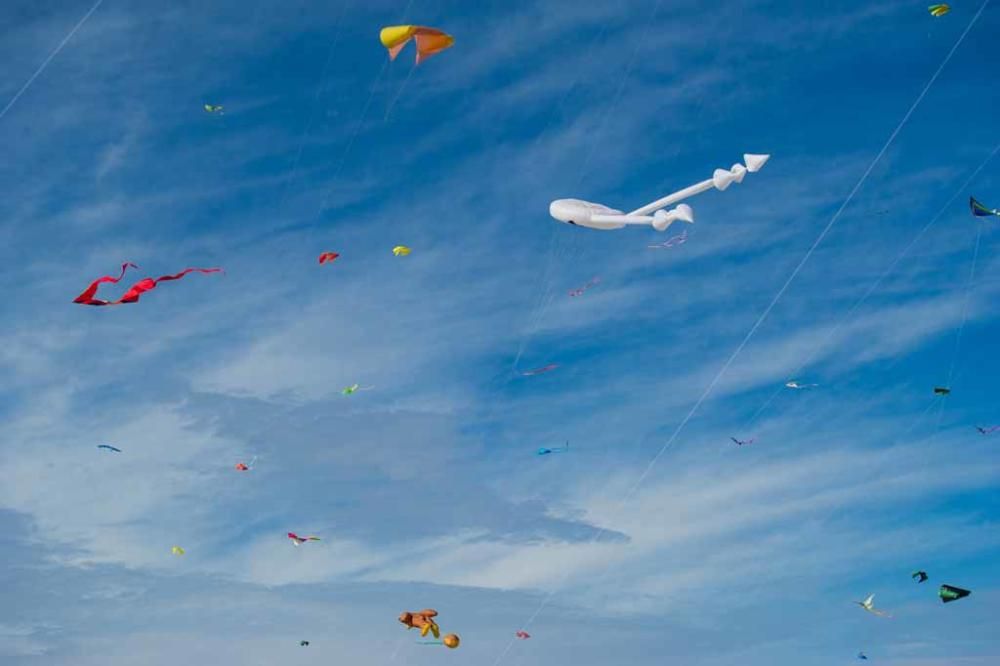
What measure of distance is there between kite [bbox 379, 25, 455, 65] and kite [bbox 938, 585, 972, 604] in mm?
39954

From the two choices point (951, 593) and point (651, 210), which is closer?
point (651, 210)

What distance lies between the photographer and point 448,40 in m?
36.0

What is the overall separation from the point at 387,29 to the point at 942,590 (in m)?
42.3

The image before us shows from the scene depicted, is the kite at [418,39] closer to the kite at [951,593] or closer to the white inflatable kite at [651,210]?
the white inflatable kite at [651,210]

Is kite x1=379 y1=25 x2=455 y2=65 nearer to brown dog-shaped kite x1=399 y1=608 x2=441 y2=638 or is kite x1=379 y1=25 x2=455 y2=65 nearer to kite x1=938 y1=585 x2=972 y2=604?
brown dog-shaped kite x1=399 y1=608 x2=441 y2=638

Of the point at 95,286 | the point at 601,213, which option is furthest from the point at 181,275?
the point at 601,213

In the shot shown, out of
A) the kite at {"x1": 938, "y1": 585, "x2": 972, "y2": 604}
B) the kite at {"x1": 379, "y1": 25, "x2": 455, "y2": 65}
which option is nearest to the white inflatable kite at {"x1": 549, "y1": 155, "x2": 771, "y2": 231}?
the kite at {"x1": 379, "y1": 25, "x2": 455, "y2": 65}

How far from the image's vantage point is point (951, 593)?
5259 cm

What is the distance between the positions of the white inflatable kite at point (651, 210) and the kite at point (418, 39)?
7.76 metres

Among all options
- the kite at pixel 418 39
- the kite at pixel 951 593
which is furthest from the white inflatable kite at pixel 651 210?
the kite at pixel 951 593

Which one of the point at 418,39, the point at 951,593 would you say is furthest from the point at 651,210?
the point at 951,593

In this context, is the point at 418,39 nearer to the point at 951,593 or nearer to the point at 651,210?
the point at 651,210

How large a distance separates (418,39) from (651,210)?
36.3ft

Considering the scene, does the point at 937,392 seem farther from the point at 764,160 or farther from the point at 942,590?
the point at 764,160
